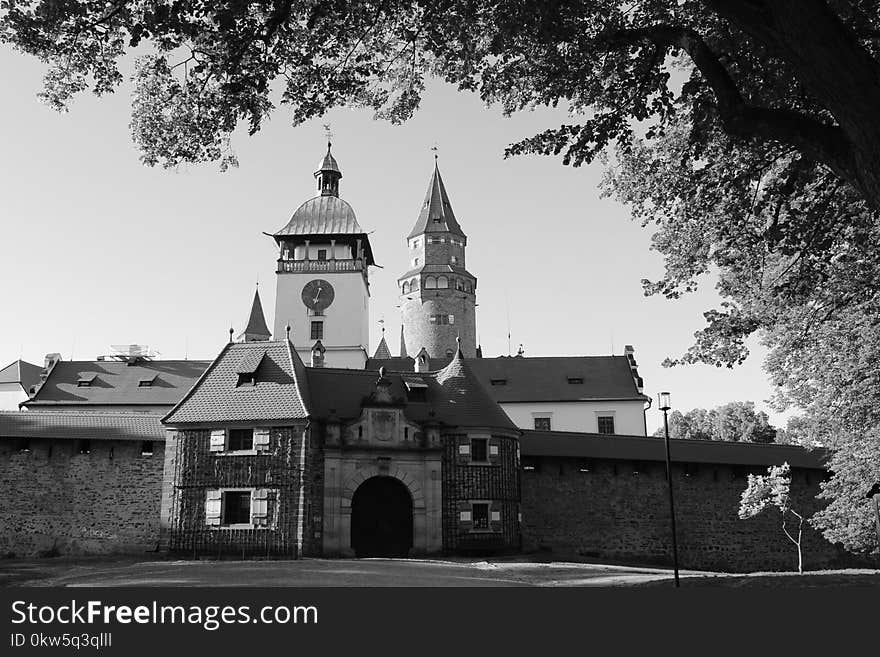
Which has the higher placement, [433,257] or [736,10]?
[433,257]

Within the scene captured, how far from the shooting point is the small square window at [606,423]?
176 feet

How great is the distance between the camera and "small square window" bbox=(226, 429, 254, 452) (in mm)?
30544

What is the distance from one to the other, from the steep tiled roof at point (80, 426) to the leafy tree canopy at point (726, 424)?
54.5 m

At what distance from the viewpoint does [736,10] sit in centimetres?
925

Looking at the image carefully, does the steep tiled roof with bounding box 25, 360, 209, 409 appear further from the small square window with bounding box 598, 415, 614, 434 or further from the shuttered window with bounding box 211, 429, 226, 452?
the small square window with bounding box 598, 415, 614, 434

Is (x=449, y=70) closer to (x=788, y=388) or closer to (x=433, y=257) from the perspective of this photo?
(x=788, y=388)

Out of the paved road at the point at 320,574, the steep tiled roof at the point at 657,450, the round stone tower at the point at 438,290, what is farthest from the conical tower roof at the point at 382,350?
the paved road at the point at 320,574

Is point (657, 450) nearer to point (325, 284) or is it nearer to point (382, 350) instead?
point (325, 284)

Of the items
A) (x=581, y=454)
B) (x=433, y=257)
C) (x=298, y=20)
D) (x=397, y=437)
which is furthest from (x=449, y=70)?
(x=433, y=257)

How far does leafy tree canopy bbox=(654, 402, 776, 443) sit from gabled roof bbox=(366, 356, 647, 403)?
2388 cm

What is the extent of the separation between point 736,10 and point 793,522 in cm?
3257

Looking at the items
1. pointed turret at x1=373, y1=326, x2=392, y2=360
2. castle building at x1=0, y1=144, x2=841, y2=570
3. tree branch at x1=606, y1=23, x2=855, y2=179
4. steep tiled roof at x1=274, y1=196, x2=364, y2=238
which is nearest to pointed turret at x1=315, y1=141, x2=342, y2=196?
steep tiled roof at x1=274, y1=196, x2=364, y2=238

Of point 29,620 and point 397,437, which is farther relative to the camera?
point 397,437

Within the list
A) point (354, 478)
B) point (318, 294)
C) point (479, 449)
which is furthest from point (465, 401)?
point (318, 294)
